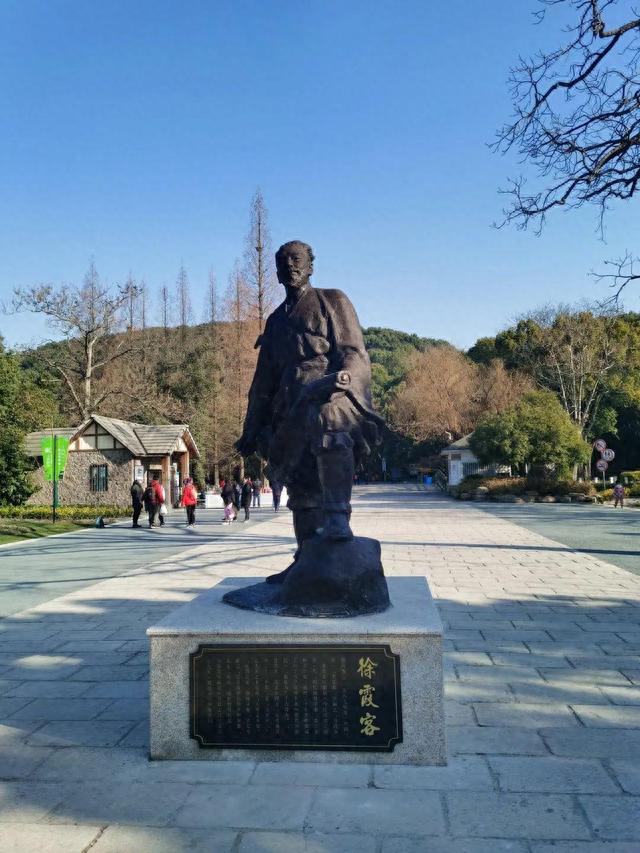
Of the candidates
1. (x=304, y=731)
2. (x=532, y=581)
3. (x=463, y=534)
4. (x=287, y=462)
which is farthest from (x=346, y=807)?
(x=463, y=534)

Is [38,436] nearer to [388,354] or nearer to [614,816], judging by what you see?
[614,816]

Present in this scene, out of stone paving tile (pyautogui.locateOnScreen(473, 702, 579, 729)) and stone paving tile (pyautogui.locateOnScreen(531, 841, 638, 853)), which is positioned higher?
stone paving tile (pyautogui.locateOnScreen(531, 841, 638, 853))

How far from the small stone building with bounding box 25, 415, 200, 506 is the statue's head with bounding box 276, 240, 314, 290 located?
22.3 m

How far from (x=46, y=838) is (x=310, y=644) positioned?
53.3 inches

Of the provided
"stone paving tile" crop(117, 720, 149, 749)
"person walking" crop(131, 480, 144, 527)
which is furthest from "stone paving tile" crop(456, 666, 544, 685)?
"person walking" crop(131, 480, 144, 527)

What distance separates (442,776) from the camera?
318 centimetres

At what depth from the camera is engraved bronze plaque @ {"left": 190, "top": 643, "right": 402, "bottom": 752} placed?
333 cm

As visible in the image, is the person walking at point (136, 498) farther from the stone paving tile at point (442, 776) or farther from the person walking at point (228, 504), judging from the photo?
the stone paving tile at point (442, 776)

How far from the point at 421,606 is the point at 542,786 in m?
1.10

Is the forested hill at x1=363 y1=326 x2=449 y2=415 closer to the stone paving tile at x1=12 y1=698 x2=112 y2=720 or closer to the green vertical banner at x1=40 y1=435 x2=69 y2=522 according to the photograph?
the green vertical banner at x1=40 y1=435 x2=69 y2=522

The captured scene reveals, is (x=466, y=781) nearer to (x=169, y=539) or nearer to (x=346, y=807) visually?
(x=346, y=807)

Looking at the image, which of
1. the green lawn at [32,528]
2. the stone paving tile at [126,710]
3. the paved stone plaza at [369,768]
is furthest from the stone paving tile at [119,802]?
the green lawn at [32,528]

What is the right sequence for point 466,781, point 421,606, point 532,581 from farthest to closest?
point 532,581
point 421,606
point 466,781

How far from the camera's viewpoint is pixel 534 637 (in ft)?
19.0
